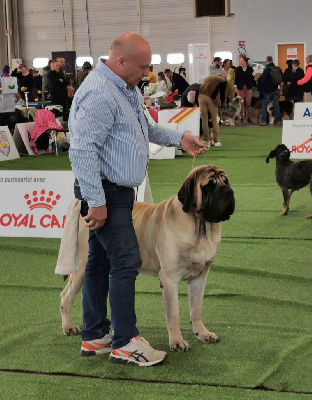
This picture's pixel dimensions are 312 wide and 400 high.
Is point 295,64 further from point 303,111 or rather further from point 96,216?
point 96,216

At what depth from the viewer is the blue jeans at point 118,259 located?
352 centimetres

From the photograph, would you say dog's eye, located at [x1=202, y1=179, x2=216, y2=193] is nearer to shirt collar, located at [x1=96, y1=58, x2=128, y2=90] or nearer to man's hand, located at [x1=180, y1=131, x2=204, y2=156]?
man's hand, located at [x1=180, y1=131, x2=204, y2=156]

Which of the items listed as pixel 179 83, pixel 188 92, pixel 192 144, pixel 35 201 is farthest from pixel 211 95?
pixel 192 144

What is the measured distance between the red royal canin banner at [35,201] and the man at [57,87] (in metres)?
9.88

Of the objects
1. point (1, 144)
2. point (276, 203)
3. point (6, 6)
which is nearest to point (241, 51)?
point (6, 6)

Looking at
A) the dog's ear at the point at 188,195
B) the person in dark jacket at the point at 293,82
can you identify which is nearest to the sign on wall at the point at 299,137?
the person in dark jacket at the point at 293,82

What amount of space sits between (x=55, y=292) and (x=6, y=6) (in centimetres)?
2755

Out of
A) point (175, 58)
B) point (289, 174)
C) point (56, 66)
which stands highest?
point (175, 58)

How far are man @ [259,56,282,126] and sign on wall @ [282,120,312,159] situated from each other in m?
7.83

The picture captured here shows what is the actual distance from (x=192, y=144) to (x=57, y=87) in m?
13.1

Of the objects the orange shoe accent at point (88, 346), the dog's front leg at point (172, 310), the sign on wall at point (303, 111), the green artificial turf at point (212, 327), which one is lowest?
the green artificial turf at point (212, 327)

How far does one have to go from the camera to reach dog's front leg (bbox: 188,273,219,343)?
3941 mm

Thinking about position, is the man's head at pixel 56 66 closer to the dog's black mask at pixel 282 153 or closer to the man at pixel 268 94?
the man at pixel 268 94

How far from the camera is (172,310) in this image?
12.4 feet
